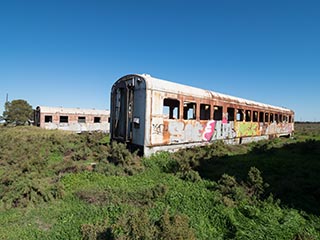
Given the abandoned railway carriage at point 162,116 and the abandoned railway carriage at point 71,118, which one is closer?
the abandoned railway carriage at point 162,116

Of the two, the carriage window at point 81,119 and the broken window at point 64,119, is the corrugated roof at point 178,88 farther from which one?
the broken window at point 64,119

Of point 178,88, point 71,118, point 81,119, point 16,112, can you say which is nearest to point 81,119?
point 81,119

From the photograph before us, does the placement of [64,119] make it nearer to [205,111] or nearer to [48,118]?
[48,118]

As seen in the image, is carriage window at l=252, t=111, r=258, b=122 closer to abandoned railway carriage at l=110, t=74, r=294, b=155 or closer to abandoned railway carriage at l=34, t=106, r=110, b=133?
abandoned railway carriage at l=110, t=74, r=294, b=155

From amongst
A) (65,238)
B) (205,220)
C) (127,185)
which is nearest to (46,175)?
(127,185)

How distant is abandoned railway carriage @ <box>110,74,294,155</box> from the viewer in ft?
32.4

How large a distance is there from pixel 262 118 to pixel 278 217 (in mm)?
16116

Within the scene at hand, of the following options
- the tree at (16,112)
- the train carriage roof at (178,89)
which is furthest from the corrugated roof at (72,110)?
the train carriage roof at (178,89)

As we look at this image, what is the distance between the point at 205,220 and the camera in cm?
493

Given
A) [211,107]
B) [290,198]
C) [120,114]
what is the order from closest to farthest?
[290,198] → [120,114] → [211,107]

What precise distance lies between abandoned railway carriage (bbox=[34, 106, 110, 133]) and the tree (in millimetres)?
6459

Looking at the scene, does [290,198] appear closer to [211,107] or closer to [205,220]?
[205,220]

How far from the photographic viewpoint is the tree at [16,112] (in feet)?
110

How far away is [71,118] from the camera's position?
28.7m
